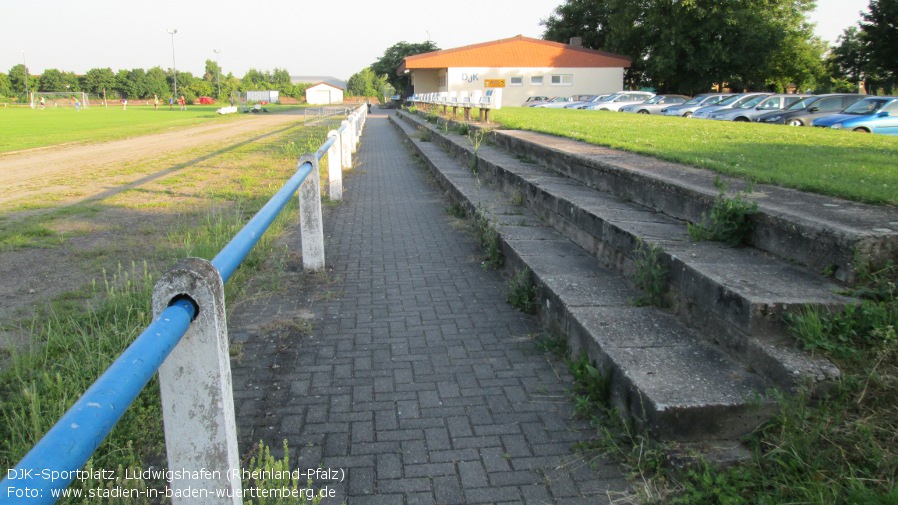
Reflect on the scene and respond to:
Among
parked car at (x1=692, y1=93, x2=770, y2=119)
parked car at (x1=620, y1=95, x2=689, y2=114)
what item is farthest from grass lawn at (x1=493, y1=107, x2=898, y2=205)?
parked car at (x1=620, y1=95, x2=689, y2=114)

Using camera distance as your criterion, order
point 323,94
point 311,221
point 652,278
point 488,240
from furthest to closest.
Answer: point 323,94
point 488,240
point 311,221
point 652,278

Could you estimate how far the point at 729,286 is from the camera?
3.34 m

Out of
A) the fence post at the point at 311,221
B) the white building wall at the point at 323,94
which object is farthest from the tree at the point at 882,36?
the white building wall at the point at 323,94

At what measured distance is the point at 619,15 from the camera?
5244 cm

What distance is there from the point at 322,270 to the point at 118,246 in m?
2.62

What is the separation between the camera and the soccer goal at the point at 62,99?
89.4 meters

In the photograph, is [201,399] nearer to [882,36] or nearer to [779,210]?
[779,210]

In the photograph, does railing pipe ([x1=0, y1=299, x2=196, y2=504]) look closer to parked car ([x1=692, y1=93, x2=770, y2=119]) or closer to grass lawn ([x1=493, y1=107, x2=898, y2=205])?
grass lawn ([x1=493, y1=107, x2=898, y2=205])

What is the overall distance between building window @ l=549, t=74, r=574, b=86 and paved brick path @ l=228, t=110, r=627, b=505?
5223cm

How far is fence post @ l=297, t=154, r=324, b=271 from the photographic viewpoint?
617 centimetres

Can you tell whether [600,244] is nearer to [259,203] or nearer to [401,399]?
[401,399]

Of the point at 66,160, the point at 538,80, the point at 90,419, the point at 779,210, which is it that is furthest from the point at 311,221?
the point at 538,80

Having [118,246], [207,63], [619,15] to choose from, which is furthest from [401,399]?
[207,63]

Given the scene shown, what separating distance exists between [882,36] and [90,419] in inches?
1743
